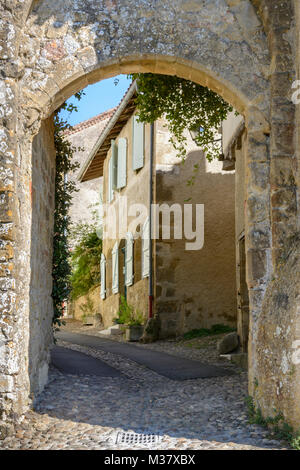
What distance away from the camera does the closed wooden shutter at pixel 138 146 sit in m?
12.3

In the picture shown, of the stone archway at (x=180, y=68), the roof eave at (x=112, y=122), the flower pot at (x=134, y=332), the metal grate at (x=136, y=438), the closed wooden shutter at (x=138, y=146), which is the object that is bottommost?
the flower pot at (x=134, y=332)

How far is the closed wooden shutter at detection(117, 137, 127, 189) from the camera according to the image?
13773 millimetres

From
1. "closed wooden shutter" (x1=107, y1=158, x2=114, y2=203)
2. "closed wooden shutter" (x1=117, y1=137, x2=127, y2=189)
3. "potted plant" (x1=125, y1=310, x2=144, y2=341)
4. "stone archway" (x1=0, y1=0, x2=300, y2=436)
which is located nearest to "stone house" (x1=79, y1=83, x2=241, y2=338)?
"potted plant" (x1=125, y1=310, x2=144, y2=341)

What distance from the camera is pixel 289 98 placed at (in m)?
4.93

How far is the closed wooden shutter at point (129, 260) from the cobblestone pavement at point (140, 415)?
20.1ft

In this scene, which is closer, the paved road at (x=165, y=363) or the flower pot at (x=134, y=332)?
the paved road at (x=165, y=363)

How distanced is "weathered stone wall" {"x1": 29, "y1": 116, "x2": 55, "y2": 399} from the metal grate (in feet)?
3.23

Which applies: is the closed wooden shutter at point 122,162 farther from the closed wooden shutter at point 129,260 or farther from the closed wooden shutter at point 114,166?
the closed wooden shutter at point 129,260

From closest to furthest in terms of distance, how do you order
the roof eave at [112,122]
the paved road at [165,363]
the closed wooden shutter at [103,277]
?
1. the paved road at [165,363]
2. the roof eave at [112,122]
3. the closed wooden shutter at [103,277]

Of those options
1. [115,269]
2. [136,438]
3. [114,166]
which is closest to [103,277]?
[115,269]

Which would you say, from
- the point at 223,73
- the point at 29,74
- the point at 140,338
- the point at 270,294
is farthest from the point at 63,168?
the point at 140,338

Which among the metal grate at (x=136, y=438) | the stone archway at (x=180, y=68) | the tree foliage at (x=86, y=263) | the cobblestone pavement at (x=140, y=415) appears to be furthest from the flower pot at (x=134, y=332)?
the metal grate at (x=136, y=438)

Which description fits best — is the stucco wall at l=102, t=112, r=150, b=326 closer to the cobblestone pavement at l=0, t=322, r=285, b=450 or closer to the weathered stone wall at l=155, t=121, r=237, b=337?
the weathered stone wall at l=155, t=121, r=237, b=337

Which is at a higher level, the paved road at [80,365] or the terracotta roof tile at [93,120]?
the terracotta roof tile at [93,120]
